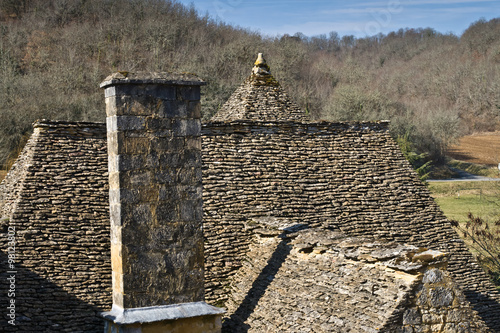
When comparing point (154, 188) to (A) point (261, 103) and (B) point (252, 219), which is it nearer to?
(B) point (252, 219)

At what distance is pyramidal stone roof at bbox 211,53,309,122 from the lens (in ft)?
56.1

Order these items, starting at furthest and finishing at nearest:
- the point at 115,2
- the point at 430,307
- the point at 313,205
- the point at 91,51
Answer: the point at 115,2, the point at 91,51, the point at 313,205, the point at 430,307

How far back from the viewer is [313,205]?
13.4 meters

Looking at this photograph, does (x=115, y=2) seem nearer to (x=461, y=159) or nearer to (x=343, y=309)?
(x=461, y=159)

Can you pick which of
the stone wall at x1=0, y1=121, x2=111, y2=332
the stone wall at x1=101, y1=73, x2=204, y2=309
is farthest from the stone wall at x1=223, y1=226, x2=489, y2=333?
the stone wall at x1=0, y1=121, x2=111, y2=332

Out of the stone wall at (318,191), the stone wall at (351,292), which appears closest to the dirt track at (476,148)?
the stone wall at (318,191)

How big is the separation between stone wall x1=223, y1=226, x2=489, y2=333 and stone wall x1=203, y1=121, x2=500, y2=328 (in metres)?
1.55

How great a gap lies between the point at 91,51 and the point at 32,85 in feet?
52.2

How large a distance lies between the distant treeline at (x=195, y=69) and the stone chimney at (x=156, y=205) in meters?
26.0

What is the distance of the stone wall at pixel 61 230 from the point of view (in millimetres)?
10516

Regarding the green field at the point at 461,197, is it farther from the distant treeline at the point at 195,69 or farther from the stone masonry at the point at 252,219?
the stone masonry at the point at 252,219

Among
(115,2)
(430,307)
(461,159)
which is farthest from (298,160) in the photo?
(115,2)

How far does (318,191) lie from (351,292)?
5189 mm

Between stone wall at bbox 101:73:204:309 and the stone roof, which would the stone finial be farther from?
stone wall at bbox 101:73:204:309
